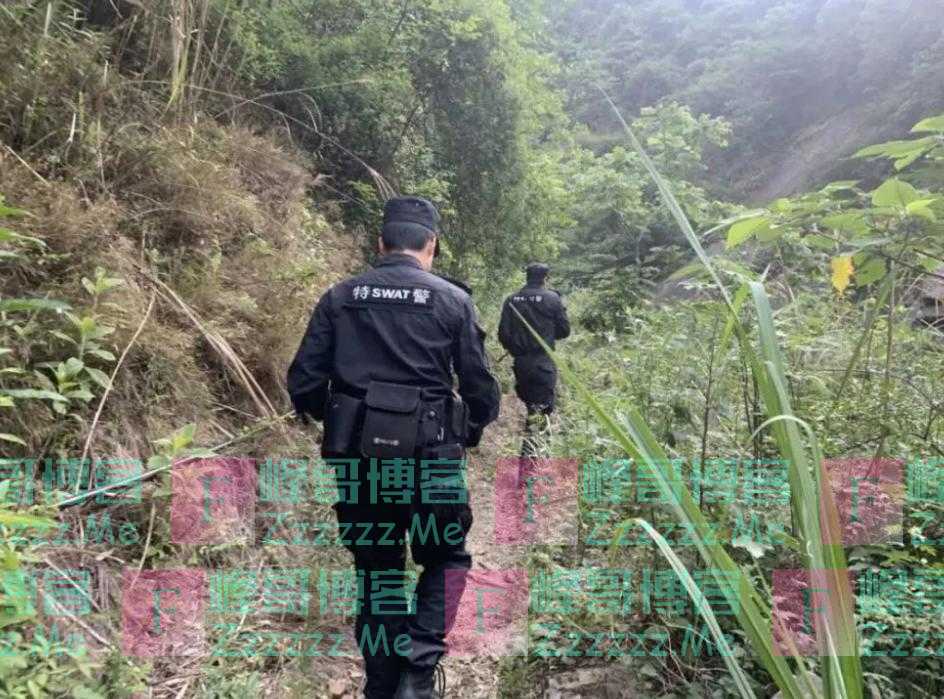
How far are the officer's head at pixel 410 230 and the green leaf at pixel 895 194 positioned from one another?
1.70m

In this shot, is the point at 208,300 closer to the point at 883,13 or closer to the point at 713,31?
the point at 883,13

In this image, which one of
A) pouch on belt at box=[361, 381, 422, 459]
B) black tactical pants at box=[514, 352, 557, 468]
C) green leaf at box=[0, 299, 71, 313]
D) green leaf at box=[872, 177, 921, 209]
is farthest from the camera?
black tactical pants at box=[514, 352, 557, 468]

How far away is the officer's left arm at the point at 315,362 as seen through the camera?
105 inches

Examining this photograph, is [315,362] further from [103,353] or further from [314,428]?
[314,428]

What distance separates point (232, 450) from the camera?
3.79 metres

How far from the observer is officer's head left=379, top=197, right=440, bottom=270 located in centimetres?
283

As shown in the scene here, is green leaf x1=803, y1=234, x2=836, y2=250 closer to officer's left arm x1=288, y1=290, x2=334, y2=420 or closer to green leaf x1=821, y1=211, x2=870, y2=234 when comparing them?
green leaf x1=821, y1=211, x2=870, y2=234

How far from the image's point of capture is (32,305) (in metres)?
2.91

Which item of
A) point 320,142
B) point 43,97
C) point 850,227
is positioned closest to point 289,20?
point 320,142

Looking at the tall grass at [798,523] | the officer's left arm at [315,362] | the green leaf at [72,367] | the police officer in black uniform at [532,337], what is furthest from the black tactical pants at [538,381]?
the tall grass at [798,523]

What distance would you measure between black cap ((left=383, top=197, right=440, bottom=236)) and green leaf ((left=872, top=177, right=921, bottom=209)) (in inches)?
67.3

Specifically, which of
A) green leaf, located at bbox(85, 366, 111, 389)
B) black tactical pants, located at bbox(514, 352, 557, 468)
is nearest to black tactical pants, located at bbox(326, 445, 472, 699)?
green leaf, located at bbox(85, 366, 111, 389)

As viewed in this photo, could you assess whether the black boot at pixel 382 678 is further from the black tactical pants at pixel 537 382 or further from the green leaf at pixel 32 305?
the black tactical pants at pixel 537 382

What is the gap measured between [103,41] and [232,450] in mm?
3197
